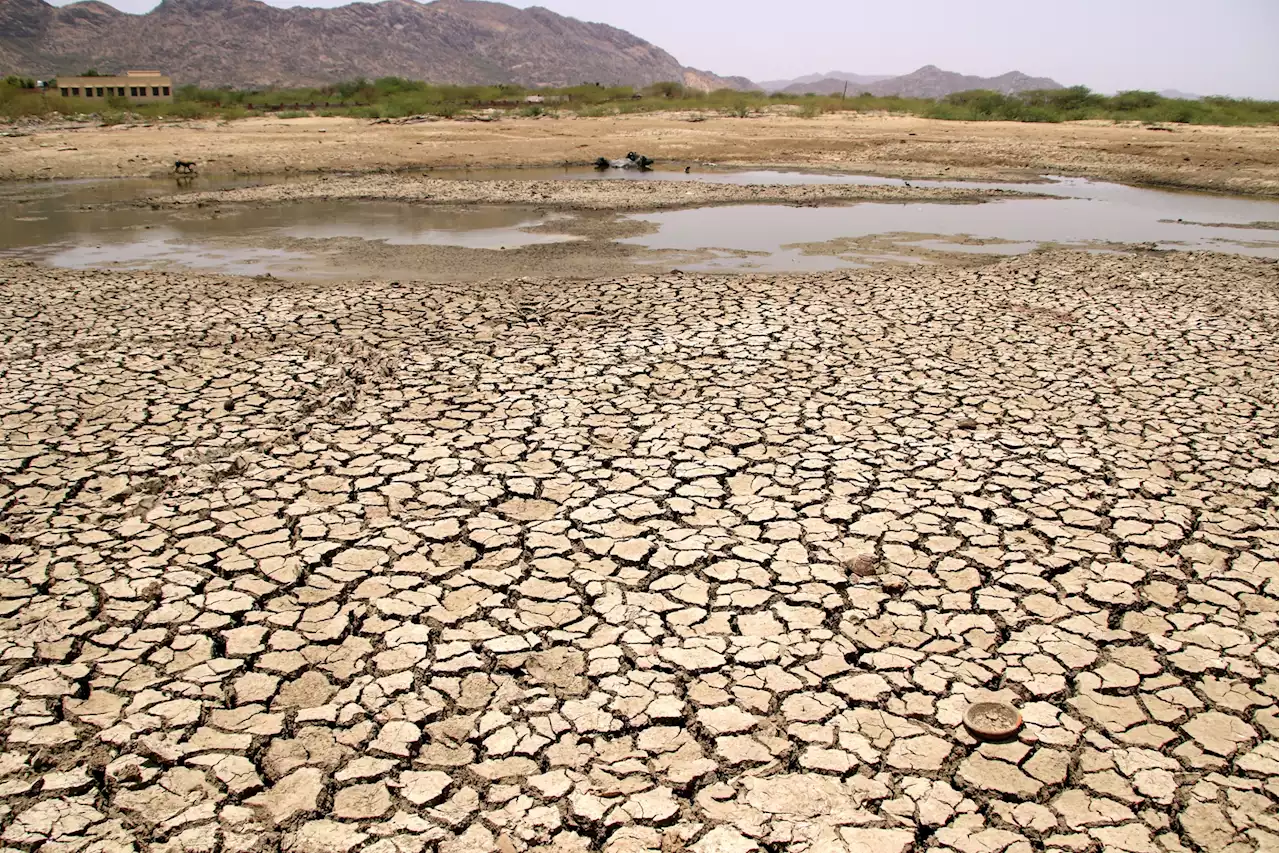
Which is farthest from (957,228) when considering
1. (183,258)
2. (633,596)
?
(633,596)

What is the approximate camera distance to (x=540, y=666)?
3109 mm

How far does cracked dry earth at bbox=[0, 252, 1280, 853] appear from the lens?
8.27 ft

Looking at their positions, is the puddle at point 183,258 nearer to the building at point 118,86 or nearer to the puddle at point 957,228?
the puddle at point 957,228

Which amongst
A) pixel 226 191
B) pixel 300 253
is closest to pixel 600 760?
pixel 300 253

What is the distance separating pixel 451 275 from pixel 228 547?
6232mm

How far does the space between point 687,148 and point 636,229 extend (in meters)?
14.1

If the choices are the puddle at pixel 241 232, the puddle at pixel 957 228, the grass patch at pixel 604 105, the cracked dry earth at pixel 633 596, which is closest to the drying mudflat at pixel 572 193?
the puddle at pixel 241 232

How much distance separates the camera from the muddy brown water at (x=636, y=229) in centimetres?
1069

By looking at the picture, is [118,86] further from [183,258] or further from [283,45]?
[183,258]

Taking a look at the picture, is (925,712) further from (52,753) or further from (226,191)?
(226,191)

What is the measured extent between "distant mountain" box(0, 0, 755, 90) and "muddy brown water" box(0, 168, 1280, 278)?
261 ft

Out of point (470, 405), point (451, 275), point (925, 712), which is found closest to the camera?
point (925, 712)

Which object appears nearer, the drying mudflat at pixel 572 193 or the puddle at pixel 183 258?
the puddle at pixel 183 258

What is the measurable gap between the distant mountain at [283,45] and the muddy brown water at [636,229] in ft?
261
